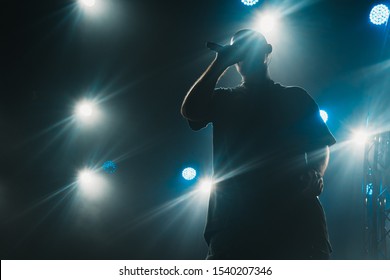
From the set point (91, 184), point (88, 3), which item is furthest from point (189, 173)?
point (88, 3)

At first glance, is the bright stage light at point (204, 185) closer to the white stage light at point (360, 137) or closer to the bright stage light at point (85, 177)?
the bright stage light at point (85, 177)

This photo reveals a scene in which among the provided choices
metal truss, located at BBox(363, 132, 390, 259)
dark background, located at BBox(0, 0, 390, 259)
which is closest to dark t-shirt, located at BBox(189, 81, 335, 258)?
metal truss, located at BBox(363, 132, 390, 259)

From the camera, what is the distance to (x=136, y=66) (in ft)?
14.7

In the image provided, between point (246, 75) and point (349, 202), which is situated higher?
point (349, 202)

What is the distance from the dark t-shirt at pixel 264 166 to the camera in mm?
1081

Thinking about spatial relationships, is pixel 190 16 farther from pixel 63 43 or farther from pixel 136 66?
pixel 63 43

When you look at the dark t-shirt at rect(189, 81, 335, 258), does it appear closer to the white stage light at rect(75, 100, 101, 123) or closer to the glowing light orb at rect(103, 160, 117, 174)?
the white stage light at rect(75, 100, 101, 123)

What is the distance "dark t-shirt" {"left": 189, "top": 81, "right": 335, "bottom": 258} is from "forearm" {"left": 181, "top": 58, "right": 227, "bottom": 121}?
1.6 inches

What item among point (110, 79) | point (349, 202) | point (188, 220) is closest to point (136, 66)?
point (110, 79)

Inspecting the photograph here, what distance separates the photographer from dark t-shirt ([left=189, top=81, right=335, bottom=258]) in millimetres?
1081

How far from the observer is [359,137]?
4.35 m

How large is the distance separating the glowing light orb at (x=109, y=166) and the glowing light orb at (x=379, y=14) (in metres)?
3.37

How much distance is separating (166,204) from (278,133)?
3.84 meters

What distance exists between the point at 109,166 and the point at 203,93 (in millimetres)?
3869
